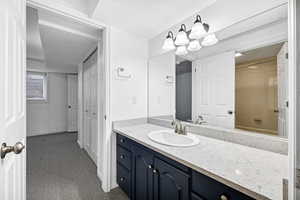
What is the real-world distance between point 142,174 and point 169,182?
0.39 m

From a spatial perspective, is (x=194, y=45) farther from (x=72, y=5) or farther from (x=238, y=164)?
(x=72, y=5)

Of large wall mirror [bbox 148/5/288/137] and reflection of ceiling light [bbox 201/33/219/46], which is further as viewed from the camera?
reflection of ceiling light [bbox 201/33/219/46]

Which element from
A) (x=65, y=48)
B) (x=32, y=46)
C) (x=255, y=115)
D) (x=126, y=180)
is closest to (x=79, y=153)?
(x=126, y=180)

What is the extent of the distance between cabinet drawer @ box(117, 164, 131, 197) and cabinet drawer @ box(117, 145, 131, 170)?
0.06 metres

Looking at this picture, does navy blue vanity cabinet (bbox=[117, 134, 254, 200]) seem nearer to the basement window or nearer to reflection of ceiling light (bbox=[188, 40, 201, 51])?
reflection of ceiling light (bbox=[188, 40, 201, 51])

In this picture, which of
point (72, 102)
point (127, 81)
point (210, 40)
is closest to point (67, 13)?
point (127, 81)

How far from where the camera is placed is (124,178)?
170 centimetres

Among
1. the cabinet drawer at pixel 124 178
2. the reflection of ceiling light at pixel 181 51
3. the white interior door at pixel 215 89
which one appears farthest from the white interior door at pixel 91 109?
the white interior door at pixel 215 89

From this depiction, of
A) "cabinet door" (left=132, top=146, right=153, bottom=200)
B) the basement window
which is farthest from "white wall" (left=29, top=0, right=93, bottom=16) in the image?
the basement window

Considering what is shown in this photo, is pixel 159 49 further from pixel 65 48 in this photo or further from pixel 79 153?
pixel 79 153

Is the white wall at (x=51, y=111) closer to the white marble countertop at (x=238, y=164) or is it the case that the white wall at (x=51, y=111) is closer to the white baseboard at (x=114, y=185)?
the white baseboard at (x=114, y=185)

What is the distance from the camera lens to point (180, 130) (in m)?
1.56

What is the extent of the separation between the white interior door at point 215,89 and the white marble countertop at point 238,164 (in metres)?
0.28

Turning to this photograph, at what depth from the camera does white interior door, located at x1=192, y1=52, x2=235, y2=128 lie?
1.33m
